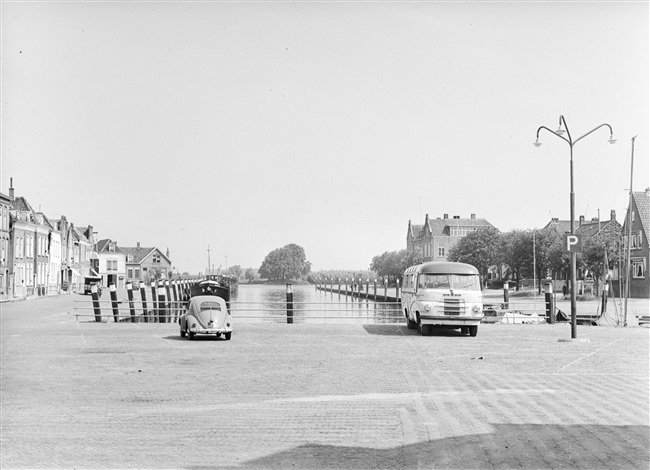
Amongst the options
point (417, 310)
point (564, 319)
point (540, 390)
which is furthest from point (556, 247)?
point (540, 390)

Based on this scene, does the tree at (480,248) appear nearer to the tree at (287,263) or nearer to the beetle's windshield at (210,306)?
the tree at (287,263)

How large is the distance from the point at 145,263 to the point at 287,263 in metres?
46.4

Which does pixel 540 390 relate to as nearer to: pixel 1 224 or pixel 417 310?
pixel 417 310

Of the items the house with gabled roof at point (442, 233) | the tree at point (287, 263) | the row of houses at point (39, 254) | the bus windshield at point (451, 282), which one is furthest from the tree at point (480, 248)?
the bus windshield at point (451, 282)

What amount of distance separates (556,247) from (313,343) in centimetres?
5338

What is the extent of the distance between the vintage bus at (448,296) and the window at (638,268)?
45.9 metres

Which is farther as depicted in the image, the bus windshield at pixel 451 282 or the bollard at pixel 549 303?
the bollard at pixel 549 303

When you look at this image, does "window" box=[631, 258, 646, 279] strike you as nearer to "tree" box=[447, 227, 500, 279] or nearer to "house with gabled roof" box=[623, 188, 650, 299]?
"house with gabled roof" box=[623, 188, 650, 299]

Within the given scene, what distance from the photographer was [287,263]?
383ft

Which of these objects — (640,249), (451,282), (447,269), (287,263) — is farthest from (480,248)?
(451,282)

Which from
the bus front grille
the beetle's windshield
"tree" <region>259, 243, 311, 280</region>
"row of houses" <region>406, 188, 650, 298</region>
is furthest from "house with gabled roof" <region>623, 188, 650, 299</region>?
"tree" <region>259, 243, 311, 280</region>

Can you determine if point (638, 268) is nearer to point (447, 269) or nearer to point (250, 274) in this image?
point (447, 269)

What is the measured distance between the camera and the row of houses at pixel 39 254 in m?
66.6

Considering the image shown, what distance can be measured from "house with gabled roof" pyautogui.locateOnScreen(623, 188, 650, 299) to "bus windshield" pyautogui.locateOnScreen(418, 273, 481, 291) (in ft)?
142
